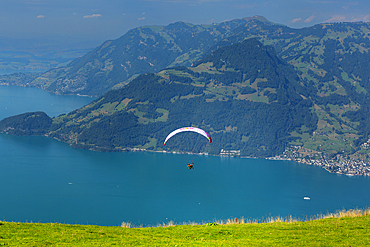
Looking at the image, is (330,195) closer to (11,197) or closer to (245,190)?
(245,190)

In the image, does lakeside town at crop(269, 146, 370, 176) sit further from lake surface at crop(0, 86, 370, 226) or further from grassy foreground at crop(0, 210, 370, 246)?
grassy foreground at crop(0, 210, 370, 246)

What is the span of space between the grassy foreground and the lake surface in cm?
8163

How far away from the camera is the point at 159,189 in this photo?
14988 cm

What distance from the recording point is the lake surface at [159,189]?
121 m

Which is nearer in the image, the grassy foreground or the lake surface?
the grassy foreground

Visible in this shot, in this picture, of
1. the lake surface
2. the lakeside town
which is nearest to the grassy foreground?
the lake surface

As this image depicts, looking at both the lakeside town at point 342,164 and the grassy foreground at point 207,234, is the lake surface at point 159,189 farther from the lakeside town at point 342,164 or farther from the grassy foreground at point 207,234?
the grassy foreground at point 207,234

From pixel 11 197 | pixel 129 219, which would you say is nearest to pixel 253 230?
pixel 129 219

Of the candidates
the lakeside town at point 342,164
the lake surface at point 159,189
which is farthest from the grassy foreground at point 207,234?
the lakeside town at point 342,164

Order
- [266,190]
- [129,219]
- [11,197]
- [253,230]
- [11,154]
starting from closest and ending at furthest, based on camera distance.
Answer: [253,230] → [129,219] → [11,197] → [266,190] → [11,154]

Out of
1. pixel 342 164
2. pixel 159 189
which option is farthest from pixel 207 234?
pixel 342 164

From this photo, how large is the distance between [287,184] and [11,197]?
122 metres

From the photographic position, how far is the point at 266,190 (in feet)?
510

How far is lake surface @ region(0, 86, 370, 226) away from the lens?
397 feet
